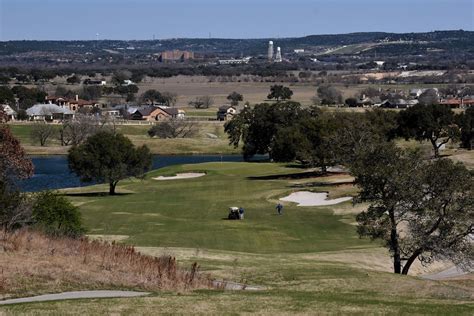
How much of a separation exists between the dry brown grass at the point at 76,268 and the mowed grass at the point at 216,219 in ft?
43.2

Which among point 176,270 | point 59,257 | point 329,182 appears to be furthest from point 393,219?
point 329,182

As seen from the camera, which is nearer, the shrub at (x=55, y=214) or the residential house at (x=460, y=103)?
the shrub at (x=55, y=214)

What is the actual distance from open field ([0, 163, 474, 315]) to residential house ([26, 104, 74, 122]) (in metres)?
76.5

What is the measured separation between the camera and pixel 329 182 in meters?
76.8

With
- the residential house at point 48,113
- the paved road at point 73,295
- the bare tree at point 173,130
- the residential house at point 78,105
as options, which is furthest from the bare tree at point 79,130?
the paved road at point 73,295

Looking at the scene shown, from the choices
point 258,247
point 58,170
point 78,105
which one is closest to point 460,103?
point 78,105

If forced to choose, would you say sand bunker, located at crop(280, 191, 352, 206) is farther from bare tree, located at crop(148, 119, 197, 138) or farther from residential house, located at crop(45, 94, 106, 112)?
residential house, located at crop(45, 94, 106, 112)

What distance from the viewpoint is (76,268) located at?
27688mm

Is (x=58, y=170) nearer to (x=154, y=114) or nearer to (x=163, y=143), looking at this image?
(x=163, y=143)

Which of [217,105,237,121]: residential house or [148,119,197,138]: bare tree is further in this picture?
[217,105,237,121]: residential house

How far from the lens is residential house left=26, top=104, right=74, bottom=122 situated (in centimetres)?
16600

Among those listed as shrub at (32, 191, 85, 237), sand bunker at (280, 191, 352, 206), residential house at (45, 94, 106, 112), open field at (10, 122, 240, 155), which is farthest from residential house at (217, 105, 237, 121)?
shrub at (32, 191, 85, 237)

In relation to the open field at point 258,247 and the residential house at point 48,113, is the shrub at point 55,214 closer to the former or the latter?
the open field at point 258,247

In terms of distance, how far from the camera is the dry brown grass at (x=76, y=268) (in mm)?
25859
